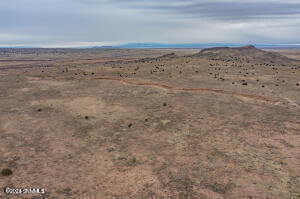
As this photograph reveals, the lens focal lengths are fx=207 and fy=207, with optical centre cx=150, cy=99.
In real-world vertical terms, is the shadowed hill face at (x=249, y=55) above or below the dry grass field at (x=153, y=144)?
above

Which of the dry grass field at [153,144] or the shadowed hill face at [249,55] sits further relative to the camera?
the shadowed hill face at [249,55]

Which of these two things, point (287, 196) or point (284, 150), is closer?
point (287, 196)

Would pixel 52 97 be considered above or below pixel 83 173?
above

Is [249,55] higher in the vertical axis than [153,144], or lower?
higher

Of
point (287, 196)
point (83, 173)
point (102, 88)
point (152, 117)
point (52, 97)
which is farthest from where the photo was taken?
point (102, 88)

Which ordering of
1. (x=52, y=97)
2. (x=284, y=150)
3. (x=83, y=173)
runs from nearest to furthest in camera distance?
(x=83, y=173) < (x=284, y=150) < (x=52, y=97)

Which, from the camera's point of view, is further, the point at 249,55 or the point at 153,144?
the point at 249,55

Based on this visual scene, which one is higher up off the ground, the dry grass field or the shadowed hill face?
the shadowed hill face

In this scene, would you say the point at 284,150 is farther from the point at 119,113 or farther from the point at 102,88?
the point at 102,88

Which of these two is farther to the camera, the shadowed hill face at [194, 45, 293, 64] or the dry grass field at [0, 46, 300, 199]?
the shadowed hill face at [194, 45, 293, 64]

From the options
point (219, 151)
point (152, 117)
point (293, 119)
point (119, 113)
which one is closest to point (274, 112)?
point (293, 119)
